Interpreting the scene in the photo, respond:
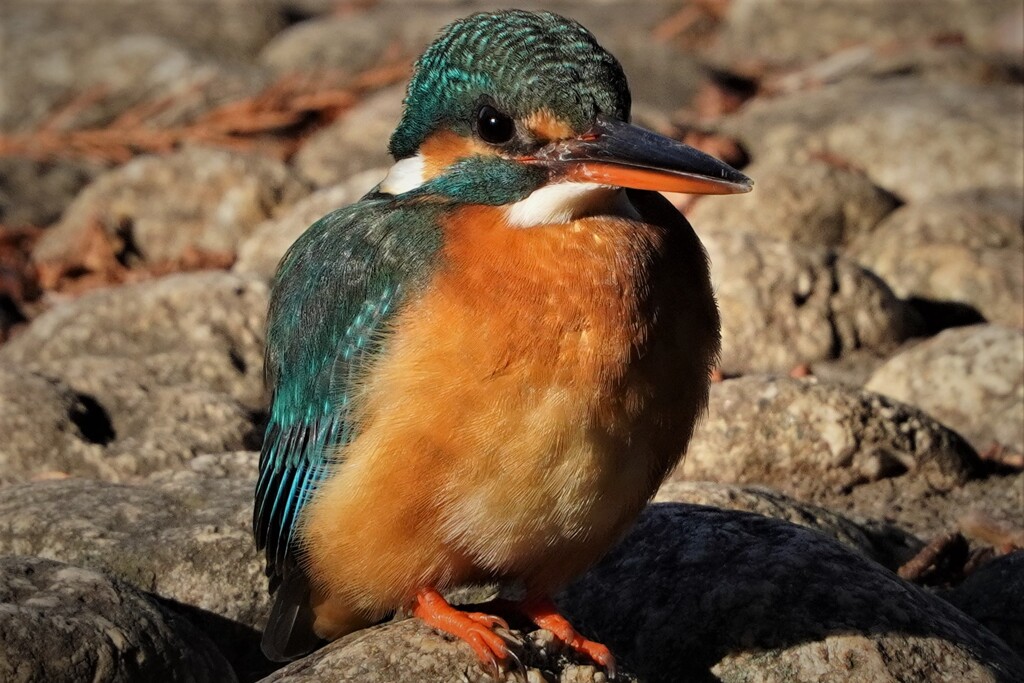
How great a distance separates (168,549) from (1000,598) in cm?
265

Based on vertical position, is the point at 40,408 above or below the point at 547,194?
below

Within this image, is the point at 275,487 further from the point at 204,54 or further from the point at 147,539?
the point at 204,54

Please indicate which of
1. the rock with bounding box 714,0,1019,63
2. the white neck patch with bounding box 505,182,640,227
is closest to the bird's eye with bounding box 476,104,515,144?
the white neck patch with bounding box 505,182,640,227

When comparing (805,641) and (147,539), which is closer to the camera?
(805,641)

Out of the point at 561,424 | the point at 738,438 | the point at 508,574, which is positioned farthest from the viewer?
the point at 738,438

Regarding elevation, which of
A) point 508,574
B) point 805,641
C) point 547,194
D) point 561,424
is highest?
point 547,194

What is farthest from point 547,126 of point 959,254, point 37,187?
point 37,187

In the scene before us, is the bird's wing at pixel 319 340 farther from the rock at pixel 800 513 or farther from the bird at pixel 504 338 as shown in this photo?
the rock at pixel 800 513

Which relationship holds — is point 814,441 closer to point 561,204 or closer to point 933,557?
point 933,557

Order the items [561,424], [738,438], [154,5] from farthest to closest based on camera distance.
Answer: [154,5]
[738,438]
[561,424]

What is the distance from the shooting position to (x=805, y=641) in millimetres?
4223

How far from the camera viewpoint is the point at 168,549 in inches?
186

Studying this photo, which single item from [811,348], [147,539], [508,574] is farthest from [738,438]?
[147,539]

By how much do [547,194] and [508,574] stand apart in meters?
1.04
